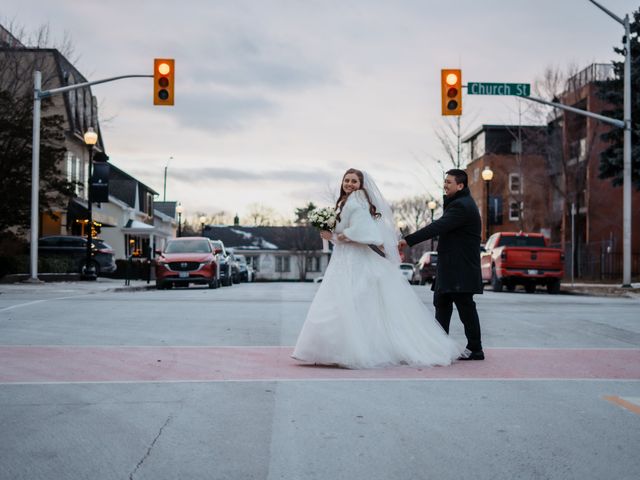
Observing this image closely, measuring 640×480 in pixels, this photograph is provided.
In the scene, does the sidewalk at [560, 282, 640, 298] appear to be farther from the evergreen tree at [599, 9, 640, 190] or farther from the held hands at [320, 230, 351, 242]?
the held hands at [320, 230, 351, 242]

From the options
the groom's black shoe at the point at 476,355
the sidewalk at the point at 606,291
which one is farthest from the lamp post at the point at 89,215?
the groom's black shoe at the point at 476,355

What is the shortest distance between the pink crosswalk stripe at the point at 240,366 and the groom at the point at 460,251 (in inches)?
17.8

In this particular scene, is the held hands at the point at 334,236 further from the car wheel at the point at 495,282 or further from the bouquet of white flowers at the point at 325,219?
the car wheel at the point at 495,282

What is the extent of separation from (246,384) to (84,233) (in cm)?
2749

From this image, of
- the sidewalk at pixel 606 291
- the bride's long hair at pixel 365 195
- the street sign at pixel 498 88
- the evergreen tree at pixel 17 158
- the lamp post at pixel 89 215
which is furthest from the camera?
the evergreen tree at pixel 17 158

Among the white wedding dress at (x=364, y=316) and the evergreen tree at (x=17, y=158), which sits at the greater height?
the evergreen tree at (x=17, y=158)

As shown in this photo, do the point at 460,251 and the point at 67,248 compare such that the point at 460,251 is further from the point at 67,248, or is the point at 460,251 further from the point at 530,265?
the point at 67,248

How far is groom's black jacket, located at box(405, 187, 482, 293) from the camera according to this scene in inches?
360

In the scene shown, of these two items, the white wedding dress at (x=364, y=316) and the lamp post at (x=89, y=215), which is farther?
the lamp post at (x=89, y=215)

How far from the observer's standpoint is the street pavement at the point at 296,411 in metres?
4.88

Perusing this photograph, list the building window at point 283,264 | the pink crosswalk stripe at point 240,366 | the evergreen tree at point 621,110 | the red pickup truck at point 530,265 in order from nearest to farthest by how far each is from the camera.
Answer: the pink crosswalk stripe at point 240,366 < the red pickup truck at point 530,265 < the evergreen tree at point 621,110 < the building window at point 283,264

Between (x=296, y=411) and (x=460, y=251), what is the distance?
348 cm

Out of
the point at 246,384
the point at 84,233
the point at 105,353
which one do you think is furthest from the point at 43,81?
the point at 246,384

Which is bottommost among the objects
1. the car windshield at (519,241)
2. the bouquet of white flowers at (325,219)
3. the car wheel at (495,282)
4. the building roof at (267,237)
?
the car wheel at (495,282)
